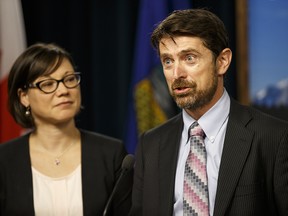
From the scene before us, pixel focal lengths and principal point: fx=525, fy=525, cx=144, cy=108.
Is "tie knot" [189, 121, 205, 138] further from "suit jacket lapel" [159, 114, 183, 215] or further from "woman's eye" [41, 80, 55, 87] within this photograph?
"woman's eye" [41, 80, 55, 87]

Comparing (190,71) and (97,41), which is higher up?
(190,71)

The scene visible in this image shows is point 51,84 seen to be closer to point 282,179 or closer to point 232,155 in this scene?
point 232,155

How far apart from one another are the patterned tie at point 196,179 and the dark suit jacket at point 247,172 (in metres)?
0.06

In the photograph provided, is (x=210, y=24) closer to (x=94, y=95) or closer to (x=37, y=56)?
(x=37, y=56)

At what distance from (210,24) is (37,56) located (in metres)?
0.98

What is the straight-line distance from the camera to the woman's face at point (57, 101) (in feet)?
8.41

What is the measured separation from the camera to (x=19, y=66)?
2.63 m

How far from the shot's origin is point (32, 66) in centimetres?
260

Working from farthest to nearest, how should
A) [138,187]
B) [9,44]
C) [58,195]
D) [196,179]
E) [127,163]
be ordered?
[9,44] → [58,195] → [138,187] → [127,163] → [196,179]

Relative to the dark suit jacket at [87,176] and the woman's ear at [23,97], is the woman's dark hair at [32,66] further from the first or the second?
the dark suit jacket at [87,176]

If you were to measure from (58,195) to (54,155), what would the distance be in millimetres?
216

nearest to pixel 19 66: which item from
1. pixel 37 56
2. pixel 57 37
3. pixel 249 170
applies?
pixel 37 56

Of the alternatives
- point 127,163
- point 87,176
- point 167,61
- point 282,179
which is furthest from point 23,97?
point 282,179

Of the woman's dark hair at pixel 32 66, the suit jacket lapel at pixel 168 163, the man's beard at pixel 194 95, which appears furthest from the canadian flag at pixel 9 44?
the man's beard at pixel 194 95
